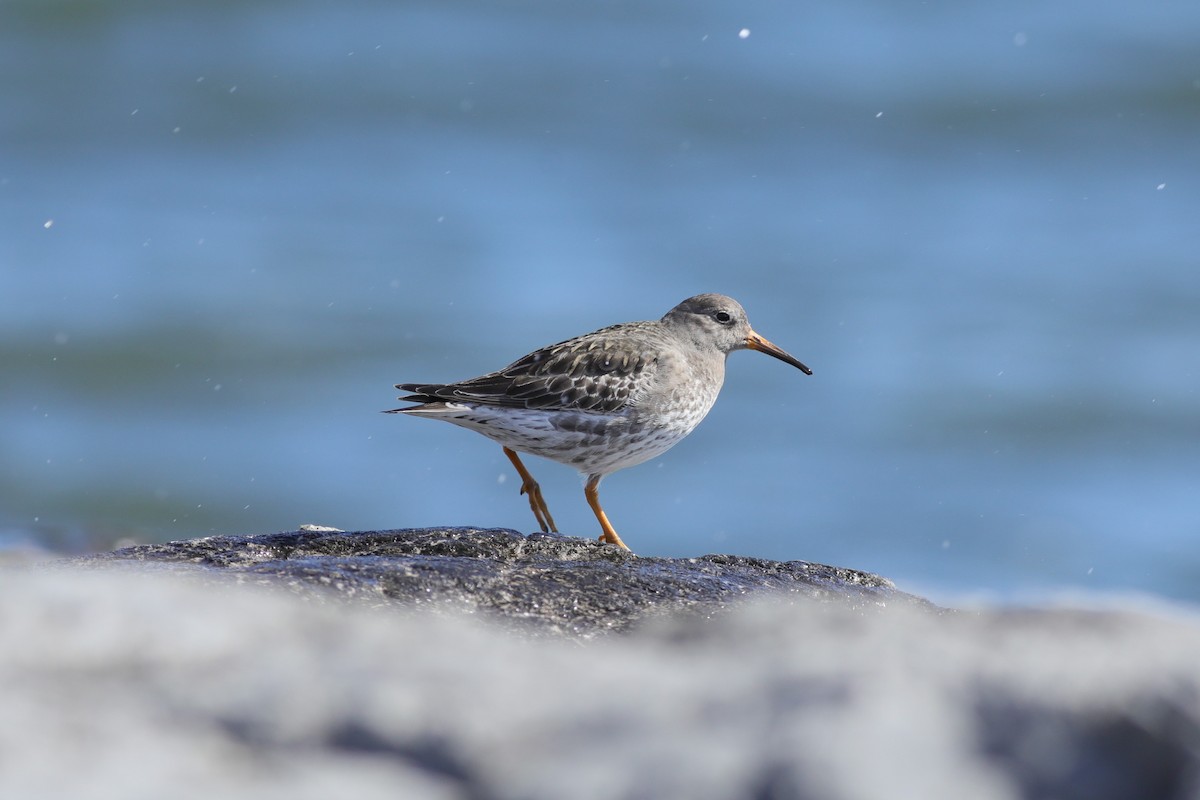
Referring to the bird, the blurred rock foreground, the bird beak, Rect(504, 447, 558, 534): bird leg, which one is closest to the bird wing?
the bird

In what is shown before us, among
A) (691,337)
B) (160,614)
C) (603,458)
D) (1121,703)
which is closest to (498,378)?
(603,458)

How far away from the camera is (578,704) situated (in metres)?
2.18

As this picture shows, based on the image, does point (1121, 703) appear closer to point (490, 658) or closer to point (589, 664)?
point (589, 664)

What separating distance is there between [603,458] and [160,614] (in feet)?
17.4

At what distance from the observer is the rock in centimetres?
194

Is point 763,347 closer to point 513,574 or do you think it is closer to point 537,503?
point 537,503

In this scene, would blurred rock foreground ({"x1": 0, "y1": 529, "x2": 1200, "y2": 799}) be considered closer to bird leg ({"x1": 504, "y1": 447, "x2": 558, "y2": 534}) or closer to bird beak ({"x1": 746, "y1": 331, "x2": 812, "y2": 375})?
bird leg ({"x1": 504, "y1": 447, "x2": 558, "y2": 534})

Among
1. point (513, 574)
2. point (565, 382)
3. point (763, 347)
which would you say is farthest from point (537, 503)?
point (513, 574)

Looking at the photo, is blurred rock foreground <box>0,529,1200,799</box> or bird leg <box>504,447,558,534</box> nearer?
blurred rock foreground <box>0,529,1200,799</box>

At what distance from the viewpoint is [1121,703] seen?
199 cm

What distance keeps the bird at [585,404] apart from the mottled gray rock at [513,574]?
6.76 ft

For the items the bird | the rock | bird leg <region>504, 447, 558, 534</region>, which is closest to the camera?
the rock

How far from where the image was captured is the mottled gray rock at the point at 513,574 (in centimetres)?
382

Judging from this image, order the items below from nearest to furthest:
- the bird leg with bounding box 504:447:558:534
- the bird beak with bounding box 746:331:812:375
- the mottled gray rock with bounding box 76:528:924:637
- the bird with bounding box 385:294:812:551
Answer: the mottled gray rock with bounding box 76:528:924:637 → the bird leg with bounding box 504:447:558:534 → the bird with bounding box 385:294:812:551 → the bird beak with bounding box 746:331:812:375
